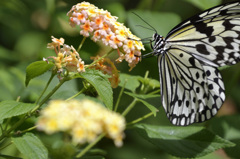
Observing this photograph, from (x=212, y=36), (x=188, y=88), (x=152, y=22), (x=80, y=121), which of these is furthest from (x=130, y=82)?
(x=80, y=121)

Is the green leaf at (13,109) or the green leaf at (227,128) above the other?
the green leaf at (13,109)

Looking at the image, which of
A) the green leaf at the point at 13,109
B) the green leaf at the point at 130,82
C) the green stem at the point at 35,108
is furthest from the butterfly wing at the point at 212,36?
the green leaf at the point at 13,109

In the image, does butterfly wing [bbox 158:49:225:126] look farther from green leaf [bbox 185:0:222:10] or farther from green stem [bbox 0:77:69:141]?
green stem [bbox 0:77:69:141]

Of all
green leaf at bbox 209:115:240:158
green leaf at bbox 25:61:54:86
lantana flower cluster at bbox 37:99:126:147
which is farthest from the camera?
green leaf at bbox 209:115:240:158

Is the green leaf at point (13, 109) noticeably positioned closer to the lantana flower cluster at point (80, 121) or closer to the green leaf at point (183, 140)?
the lantana flower cluster at point (80, 121)

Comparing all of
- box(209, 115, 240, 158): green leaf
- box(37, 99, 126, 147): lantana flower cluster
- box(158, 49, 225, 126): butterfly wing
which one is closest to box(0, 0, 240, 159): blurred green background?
box(158, 49, 225, 126): butterfly wing

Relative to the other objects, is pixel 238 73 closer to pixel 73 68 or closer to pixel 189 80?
pixel 189 80

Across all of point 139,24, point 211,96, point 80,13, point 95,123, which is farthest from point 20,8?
point 95,123
